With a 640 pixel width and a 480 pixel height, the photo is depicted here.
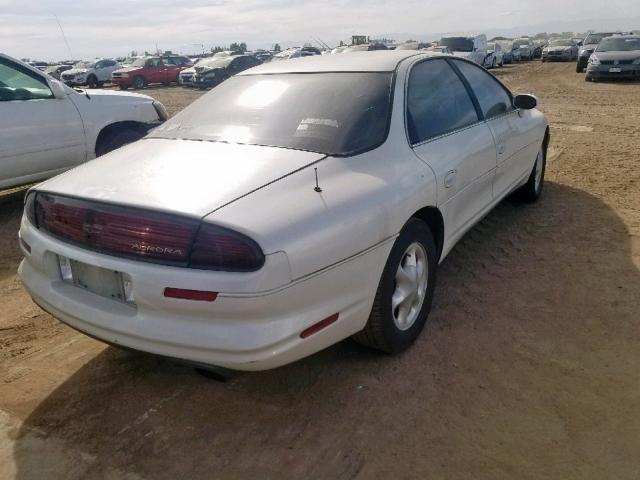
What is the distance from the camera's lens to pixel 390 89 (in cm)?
322

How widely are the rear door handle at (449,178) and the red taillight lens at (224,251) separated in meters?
1.52

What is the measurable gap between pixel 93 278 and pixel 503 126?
322 cm

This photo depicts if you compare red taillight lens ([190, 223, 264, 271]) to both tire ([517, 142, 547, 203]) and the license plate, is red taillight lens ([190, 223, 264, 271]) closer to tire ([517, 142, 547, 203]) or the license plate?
the license plate

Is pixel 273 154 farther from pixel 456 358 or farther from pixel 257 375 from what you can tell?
pixel 456 358

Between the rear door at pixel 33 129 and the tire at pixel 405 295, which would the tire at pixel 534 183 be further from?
the rear door at pixel 33 129

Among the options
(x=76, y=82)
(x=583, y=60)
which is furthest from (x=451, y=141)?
(x=76, y=82)

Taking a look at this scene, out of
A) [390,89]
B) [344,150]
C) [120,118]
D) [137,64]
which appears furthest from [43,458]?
[137,64]

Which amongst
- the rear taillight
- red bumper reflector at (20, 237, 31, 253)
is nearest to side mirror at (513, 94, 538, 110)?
the rear taillight

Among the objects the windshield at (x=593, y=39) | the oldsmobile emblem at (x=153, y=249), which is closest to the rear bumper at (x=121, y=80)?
the windshield at (x=593, y=39)

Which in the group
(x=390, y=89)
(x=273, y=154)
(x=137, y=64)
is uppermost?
(x=390, y=89)

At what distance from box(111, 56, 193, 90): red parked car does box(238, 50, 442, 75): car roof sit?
25663mm

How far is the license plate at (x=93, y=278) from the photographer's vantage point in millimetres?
2391

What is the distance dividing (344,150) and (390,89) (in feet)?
2.04

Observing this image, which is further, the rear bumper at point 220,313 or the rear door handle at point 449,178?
the rear door handle at point 449,178
